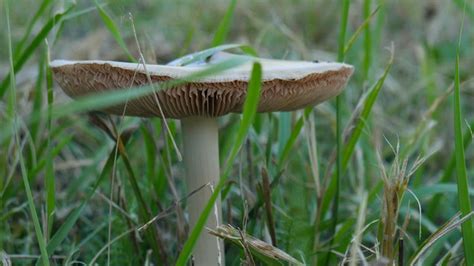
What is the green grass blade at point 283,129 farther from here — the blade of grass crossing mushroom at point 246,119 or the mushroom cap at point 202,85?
the blade of grass crossing mushroom at point 246,119

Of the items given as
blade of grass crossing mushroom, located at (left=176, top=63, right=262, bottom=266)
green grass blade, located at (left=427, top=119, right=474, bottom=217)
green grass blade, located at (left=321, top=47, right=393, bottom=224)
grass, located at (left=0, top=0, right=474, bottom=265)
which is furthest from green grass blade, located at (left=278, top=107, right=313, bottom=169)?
blade of grass crossing mushroom, located at (left=176, top=63, right=262, bottom=266)

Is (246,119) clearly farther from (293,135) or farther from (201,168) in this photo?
(293,135)

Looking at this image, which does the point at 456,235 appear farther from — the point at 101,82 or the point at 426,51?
the point at 426,51

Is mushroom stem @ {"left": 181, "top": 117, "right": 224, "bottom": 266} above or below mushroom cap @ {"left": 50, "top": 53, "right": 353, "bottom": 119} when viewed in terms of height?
below

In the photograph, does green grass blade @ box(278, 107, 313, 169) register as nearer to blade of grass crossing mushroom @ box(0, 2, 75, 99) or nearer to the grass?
the grass

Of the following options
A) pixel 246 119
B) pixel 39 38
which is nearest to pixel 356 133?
pixel 246 119

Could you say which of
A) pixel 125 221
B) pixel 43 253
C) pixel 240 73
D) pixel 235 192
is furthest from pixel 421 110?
pixel 43 253

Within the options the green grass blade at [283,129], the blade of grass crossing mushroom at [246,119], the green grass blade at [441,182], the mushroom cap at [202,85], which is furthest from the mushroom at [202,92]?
the green grass blade at [441,182]
